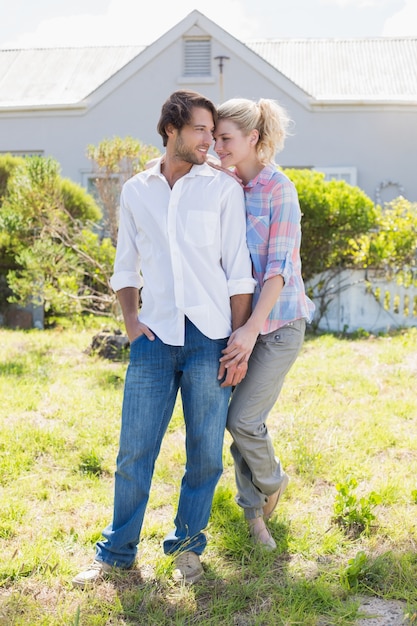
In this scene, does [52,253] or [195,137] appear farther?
[52,253]

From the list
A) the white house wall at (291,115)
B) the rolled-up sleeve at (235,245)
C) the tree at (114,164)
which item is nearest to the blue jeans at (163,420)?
the rolled-up sleeve at (235,245)

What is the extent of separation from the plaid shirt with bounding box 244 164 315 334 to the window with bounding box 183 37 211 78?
41.6ft

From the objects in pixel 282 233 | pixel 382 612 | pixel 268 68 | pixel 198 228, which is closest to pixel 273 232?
pixel 282 233

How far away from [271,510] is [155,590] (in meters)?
0.80

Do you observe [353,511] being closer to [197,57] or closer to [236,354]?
[236,354]

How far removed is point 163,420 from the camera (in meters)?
2.90

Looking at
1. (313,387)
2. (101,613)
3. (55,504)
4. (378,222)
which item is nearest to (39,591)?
(101,613)

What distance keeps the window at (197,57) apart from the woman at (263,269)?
41.1 ft

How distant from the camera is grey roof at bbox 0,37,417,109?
15172 mm

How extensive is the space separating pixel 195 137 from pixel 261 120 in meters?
0.39

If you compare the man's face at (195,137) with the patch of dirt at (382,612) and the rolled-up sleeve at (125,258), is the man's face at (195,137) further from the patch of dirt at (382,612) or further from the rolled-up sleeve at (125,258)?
the patch of dirt at (382,612)

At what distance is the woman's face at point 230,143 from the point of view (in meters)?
2.95

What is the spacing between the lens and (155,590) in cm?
283

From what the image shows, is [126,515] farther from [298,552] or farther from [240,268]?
[240,268]
